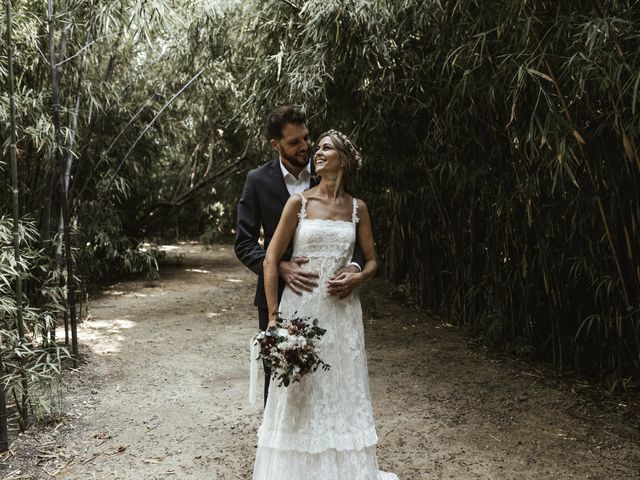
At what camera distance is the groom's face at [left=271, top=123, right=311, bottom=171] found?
7.15 ft

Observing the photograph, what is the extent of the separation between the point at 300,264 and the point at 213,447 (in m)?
1.27

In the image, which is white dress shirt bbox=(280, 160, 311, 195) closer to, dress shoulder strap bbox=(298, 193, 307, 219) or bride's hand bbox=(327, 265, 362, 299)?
dress shoulder strap bbox=(298, 193, 307, 219)

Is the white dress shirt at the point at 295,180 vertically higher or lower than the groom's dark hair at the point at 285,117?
lower

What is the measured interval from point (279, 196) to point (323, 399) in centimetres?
74

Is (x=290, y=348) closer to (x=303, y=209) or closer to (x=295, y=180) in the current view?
(x=303, y=209)

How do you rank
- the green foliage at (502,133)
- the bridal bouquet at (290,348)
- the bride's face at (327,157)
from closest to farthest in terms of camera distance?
the bridal bouquet at (290,348) → the bride's face at (327,157) → the green foliage at (502,133)

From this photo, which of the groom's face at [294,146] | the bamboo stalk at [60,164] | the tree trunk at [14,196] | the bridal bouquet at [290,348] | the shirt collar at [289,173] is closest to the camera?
the bridal bouquet at [290,348]

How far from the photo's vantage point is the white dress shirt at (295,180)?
2.30 meters

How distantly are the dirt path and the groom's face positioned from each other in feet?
4.47

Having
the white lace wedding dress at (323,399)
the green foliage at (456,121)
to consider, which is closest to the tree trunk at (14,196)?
the green foliage at (456,121)

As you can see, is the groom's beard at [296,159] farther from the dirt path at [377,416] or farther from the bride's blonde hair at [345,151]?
the dirt path at [377,416]

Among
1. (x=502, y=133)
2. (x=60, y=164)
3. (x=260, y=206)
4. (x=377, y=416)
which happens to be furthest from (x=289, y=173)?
(x=60, y=164)

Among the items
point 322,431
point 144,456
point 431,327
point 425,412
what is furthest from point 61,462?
point 431,327

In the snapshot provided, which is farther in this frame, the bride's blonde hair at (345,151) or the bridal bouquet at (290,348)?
the bride's blonde hair at (345,151)
